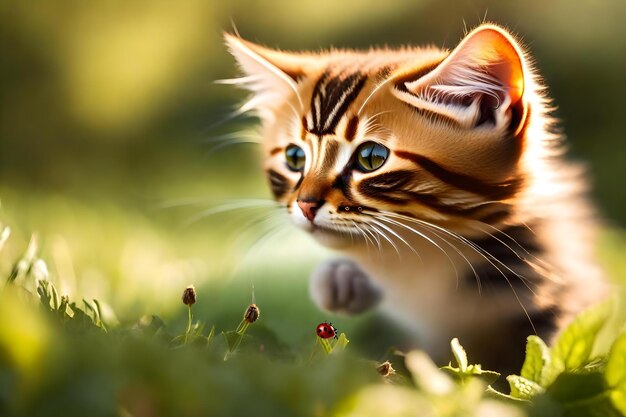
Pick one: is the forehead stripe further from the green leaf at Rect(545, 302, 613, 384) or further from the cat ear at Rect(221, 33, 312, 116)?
the green leaf at Rect(545, 302, 613, 384)

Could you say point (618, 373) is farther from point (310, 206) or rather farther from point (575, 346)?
point (310, 206)

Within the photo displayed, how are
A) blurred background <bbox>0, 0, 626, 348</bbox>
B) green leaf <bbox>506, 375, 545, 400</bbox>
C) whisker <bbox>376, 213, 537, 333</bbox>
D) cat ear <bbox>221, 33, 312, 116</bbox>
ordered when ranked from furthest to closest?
blurred background <bbox>0, 0, 626, 348</bbox> → cat ear <bbox>221, 33, 312, 116</bbox> → whisker <bbox>376, 213, 537, 333</bbox> → green leaf <bbox>506, 375, 545, 400</bbox>

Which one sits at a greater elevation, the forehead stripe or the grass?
the forehead stripe

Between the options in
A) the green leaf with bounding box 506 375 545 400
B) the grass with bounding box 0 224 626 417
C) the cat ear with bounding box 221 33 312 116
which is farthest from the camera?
the cat ear with bounding box 221 33 312 116

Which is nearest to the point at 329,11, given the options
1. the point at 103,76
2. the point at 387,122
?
the point at 103,76

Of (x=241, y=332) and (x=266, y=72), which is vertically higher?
(x=266, y=72)

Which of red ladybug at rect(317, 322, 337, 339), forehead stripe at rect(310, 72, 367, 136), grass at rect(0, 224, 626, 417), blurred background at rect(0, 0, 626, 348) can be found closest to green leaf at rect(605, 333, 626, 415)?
grass at rect(0, 224, 626, 417)

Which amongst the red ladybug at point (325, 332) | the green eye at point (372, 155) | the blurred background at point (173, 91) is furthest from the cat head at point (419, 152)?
the blurred background at point (173, 91)

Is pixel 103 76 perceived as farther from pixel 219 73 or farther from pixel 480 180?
pixel 480 180

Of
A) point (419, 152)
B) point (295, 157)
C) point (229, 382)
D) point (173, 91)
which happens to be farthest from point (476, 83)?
point (173, 91)
